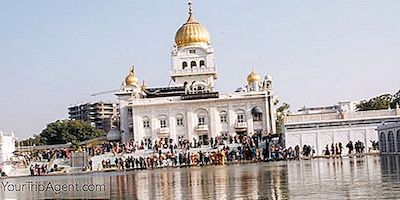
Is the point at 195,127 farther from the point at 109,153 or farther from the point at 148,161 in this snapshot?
the point at 148,161

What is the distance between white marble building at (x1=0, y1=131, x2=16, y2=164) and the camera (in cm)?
7344

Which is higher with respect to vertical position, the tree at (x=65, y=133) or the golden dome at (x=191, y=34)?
the golden dome at (x=191, y=34)

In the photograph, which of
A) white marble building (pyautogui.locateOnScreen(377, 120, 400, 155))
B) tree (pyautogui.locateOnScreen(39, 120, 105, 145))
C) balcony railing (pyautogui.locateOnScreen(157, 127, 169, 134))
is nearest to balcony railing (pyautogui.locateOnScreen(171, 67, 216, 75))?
balcony railing (pyautogui.locateOnScreen(157, 127, 169, 134))

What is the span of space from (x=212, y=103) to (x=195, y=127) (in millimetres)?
3510

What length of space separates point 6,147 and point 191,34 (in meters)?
27.4

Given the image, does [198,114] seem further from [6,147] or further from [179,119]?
[6,147]

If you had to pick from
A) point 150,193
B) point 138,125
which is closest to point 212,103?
point 138,125

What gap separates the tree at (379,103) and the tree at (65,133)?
161ft

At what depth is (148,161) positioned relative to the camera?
55219 mm

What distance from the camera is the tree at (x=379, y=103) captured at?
343 feet

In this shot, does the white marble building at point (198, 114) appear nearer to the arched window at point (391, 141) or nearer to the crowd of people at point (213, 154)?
the crowd of people at point (213, 154)

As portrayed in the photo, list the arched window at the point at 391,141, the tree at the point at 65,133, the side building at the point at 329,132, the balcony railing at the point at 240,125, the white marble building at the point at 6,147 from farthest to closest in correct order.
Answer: the tree at the point at 65,133 < the balcony railing at the point at 240,125 < the white marble building at the point at 6,147 < the side building at the point at 329,132 < the arched window at the point at 391,141

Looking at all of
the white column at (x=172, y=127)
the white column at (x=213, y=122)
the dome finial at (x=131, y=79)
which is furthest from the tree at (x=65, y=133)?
the white column at (x=213, y=122)

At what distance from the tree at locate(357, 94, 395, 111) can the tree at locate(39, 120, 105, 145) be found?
161ft
